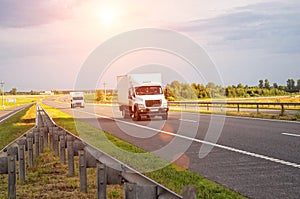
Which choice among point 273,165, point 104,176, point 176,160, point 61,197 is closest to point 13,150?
point 61,197

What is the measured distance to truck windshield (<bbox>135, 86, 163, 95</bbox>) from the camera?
27.9m

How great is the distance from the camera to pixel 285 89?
107688mm

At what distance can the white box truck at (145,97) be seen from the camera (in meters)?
27.2

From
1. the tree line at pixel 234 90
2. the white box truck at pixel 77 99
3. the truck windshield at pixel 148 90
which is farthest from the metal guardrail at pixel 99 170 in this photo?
the white box truck at pixel 77 99

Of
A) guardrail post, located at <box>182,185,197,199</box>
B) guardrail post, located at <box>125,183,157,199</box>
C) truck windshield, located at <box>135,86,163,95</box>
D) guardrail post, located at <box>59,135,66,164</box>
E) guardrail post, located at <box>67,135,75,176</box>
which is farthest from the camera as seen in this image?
truck windshield, located at <box>135,86,163,95</box>

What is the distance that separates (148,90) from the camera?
91.8 ft

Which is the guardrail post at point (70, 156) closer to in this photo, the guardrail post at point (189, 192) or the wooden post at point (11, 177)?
the wooden post at point (11, 177)

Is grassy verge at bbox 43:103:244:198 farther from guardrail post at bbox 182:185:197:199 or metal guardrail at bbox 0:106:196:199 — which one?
guardrail post at bbox 182:185:197:199

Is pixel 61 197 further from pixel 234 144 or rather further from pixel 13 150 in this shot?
pixel 234 144

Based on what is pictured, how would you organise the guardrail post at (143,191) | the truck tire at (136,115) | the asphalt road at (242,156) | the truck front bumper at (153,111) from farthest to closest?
the truck tire at (136,115) < the truck front bumper at (153,111) < the asphalt road at (242,156) < the guardrail post at (143,191)

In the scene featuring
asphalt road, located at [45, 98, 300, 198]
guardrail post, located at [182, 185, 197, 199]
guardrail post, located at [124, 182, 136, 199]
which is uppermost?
guardrail post, located at [182, 185, 197, 199]

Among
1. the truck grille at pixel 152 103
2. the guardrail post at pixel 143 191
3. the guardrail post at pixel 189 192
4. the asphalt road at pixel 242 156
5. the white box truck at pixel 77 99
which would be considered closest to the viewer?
the guardrail post at pixel 189 192

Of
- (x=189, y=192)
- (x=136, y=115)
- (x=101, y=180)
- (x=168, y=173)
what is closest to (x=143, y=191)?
(x=189, y=192)

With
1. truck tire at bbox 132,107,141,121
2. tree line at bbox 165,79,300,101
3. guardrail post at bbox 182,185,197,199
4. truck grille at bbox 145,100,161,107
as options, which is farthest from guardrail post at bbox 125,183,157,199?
tree line at bbox 165,79,300,101
